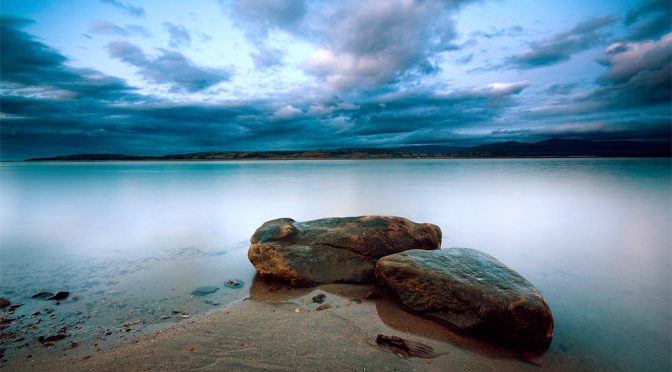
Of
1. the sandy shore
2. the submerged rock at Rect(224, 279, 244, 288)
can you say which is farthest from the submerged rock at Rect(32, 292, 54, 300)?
→ the submerged rock at Rect(224, 279, 244, 288)

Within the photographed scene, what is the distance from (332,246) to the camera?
23.3 ft

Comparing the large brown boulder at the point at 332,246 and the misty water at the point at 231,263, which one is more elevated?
the large brown boulder at the point at 332,246

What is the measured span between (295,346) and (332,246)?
313cm

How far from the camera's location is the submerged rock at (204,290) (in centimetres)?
599

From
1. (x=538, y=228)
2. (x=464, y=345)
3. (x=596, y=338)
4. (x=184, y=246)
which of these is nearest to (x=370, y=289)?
(x=464, y=345)

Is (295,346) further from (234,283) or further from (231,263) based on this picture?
(231,263)

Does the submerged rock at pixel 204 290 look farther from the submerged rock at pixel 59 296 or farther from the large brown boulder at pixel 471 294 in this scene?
the large brown boulder at pixel 471 294

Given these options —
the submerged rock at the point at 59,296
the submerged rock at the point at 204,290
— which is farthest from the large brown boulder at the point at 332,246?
the submerged rock at the point at 59,296

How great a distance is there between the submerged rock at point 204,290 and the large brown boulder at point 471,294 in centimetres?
318

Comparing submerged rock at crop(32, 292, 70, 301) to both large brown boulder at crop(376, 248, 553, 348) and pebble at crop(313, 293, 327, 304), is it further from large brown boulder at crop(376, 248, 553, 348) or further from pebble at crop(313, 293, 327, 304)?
large brown boulder at crop(376, 248, 553, 348)

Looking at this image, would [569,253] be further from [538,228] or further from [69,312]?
[69,312]

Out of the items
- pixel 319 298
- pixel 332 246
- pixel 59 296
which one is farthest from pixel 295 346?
pixel 59 296

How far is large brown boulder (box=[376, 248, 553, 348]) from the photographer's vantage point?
438 centimetres

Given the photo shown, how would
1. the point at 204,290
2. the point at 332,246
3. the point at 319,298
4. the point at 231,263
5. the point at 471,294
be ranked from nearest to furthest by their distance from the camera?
1. the point at 471,294
2. the point at 319,298
3. the point at 204,290
4. the point at 332,246
5. the point at 231,263
